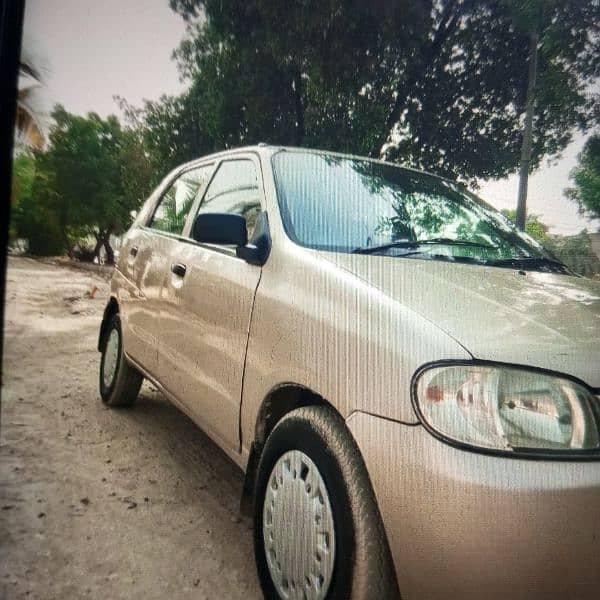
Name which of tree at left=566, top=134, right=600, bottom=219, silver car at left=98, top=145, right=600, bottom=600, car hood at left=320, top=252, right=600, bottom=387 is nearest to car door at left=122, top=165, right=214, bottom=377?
silver car at left=98, top=145, right=600, bottom=600

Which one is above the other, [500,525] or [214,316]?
[214,316]

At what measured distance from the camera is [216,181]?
2.83m

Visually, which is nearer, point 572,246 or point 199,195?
point 199,195

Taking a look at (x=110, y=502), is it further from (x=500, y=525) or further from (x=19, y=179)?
(x=500, y=525)

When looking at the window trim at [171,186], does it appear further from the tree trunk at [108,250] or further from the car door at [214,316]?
the tree trunk at [108,250]

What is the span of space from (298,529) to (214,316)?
3.16 ft

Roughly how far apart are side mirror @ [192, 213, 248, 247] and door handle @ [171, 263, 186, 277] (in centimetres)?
58

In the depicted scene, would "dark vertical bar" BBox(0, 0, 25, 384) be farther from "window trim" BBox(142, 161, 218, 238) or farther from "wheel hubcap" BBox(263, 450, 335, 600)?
"window trim" BBox(142, 161, 218, 238)

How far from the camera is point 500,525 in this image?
1.16m

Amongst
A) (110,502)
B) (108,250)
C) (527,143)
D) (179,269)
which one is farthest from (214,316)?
(108,250)

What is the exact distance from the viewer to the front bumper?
1.16 meters

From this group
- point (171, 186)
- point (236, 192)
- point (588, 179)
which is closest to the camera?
point (236, 192)

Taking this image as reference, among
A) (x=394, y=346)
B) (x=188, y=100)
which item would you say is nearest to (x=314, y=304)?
(x=394, y=346)

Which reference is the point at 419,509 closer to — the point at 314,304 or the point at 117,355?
the point at 314,304
